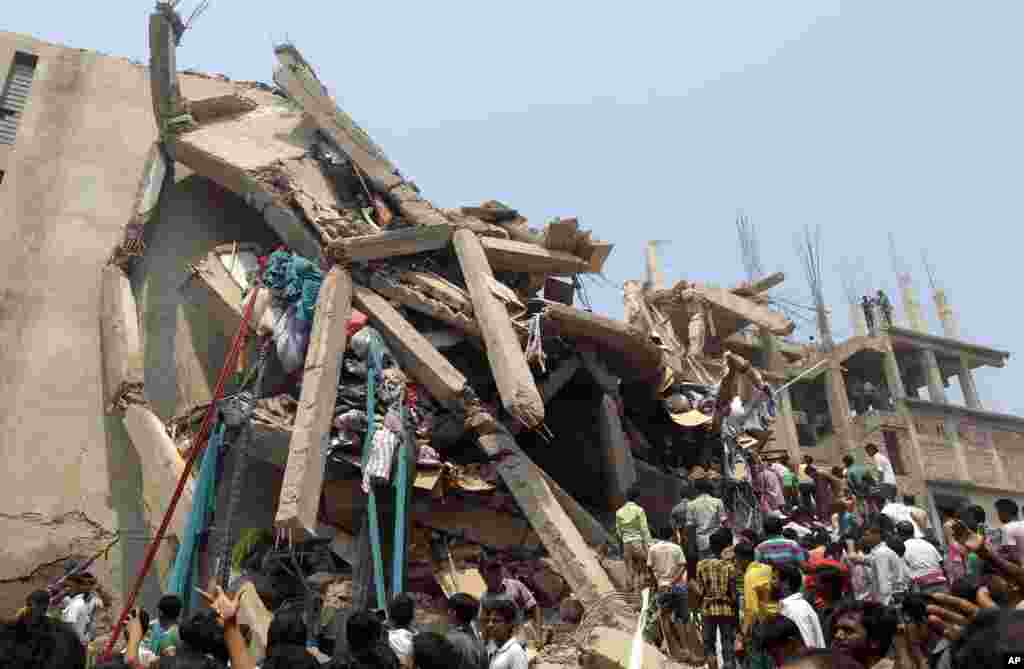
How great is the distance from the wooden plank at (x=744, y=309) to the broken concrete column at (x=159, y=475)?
10638mm

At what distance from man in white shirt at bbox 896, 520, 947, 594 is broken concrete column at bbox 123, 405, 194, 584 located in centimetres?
732

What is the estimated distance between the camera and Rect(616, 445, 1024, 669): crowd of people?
13.1 ft

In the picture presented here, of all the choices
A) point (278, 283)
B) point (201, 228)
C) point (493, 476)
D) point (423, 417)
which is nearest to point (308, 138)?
point (201, 228)

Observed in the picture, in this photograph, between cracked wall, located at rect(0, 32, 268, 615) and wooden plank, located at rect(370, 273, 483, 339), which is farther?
wooden plank, located at rect(370, 273, 483, 339)

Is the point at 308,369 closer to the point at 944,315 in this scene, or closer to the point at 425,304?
the point at 425,304

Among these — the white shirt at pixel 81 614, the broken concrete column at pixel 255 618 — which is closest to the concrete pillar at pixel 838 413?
the broken concrete column at pixel 255 618

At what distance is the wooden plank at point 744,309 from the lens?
675 inches

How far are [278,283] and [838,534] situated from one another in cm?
754

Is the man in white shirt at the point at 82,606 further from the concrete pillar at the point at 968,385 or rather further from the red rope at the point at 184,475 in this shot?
the concrete pillar at the point at 968,385

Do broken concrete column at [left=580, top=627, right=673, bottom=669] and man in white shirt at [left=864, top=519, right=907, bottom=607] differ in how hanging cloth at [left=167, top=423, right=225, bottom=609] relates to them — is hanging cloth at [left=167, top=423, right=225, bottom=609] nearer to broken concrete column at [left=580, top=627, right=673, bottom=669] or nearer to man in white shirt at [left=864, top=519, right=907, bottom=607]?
broken concrete column at [left=580, top=627, right=673, bottom=669]

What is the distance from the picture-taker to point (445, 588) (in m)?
9.63

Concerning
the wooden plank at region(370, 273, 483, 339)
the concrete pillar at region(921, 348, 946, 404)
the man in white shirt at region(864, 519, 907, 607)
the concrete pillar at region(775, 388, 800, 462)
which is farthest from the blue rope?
the concrete pillar at region(921, 348, 946, 404)

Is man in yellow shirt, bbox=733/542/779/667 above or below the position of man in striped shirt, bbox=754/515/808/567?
below

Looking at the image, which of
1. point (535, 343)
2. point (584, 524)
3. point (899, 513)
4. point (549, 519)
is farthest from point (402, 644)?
point (899, 513)
